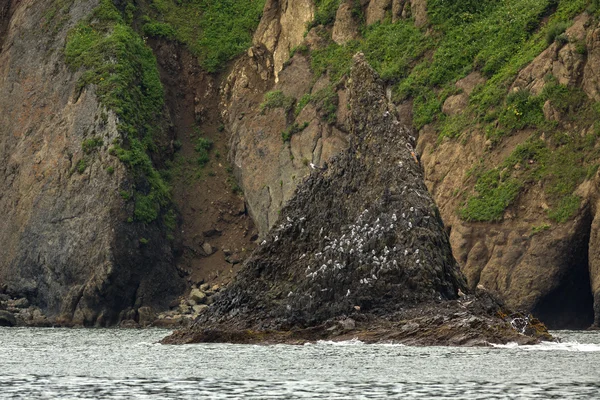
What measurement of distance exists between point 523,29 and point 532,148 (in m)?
14.5

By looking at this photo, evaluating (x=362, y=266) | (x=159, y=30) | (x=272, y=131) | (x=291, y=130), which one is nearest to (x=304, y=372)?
(x=362, y=266)

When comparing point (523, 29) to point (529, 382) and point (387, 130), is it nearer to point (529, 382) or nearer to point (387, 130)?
point (387, 130)

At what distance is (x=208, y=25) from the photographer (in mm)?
127000

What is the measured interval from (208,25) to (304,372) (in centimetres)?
8818

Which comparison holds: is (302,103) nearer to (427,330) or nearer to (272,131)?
(272,131)

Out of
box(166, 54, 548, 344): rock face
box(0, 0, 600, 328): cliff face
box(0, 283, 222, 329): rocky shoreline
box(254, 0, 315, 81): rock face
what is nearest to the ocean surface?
box(166, 54, 548, 344): rock face

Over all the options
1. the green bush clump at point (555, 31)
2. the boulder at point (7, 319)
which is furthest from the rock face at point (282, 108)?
the boulder at point (7, 319)

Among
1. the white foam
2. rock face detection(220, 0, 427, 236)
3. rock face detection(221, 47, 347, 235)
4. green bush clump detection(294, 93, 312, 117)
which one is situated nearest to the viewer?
the white foam

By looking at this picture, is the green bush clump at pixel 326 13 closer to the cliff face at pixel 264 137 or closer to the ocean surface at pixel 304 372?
the cliff face at pixel 264 137

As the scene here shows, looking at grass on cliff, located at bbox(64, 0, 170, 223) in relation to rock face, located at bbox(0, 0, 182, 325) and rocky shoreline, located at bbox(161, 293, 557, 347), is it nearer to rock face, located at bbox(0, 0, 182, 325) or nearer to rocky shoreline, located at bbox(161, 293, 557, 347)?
rock face, located at bbox(0, 0, 182, 325)

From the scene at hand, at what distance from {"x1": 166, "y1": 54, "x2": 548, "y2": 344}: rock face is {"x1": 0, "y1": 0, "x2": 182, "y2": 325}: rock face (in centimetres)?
3281

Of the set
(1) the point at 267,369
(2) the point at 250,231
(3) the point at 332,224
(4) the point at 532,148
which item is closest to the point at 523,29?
(4) the point at 532,148

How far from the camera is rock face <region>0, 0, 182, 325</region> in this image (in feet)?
315

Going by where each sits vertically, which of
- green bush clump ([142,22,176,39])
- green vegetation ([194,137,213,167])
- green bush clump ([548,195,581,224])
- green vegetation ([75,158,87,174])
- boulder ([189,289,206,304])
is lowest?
boulder ([189,289,206,304])
